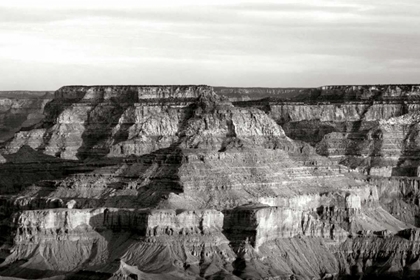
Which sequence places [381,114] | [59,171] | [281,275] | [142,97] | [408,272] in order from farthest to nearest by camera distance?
[381,114] → [142,97] → [59,171] → [408,272] → [281,275]

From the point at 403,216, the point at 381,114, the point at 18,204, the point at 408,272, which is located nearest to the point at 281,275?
the point at 408,272

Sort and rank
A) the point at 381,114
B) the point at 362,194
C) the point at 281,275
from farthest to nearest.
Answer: the point at 381,114 < the point at 362,194 < the point at 281,275

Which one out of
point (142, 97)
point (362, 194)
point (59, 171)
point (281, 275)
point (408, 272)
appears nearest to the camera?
point (281, 275)

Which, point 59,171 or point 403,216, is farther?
point 59,171

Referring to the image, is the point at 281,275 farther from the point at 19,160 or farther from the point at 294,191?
the point at 19,160

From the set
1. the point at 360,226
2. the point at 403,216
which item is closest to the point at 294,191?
the point at 360,226

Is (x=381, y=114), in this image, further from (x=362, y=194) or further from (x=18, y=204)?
(x=18, y=204)
